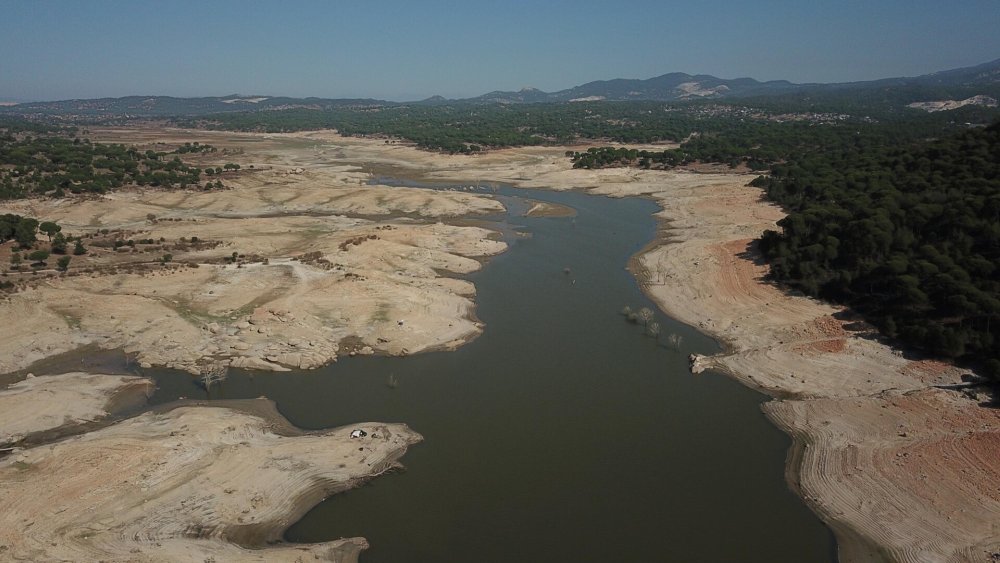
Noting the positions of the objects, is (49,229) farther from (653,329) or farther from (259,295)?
(653,329)

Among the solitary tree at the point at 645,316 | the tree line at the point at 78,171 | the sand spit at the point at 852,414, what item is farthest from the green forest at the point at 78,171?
the solitary tree at the point at 645,316

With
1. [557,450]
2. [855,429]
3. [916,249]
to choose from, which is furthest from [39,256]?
[916,249]

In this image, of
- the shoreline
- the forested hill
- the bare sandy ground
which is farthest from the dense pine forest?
the bare sandy ground

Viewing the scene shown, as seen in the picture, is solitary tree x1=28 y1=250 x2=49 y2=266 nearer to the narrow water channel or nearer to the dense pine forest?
the narrow water channel

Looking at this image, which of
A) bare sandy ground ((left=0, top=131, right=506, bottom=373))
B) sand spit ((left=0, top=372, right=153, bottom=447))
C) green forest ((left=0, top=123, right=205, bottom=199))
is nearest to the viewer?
sand spit ((left=0, top=372, right=153, bottom=447))

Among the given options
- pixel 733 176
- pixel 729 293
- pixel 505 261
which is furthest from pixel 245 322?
pixel 733 176

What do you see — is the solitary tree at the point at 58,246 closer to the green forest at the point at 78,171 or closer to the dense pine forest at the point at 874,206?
the green forest at the point at 78,171
